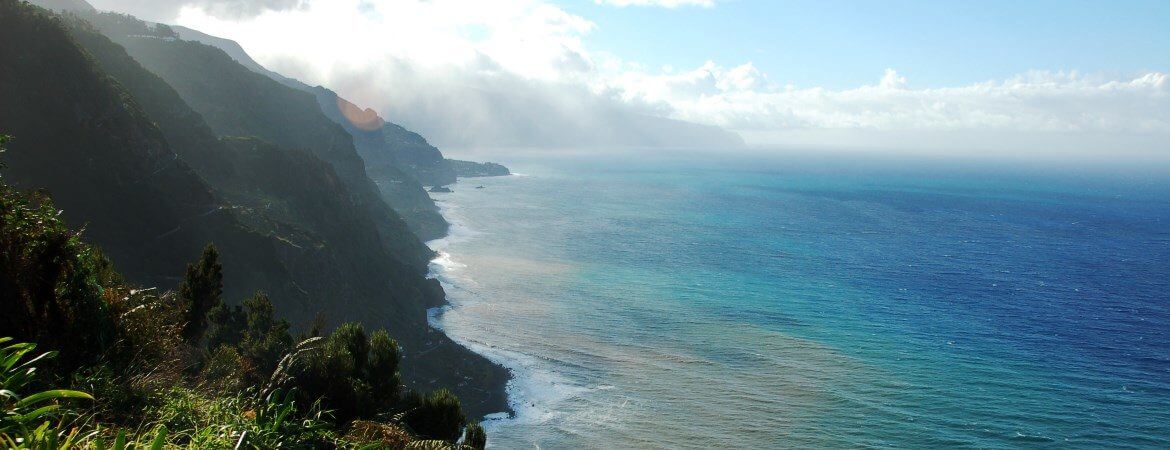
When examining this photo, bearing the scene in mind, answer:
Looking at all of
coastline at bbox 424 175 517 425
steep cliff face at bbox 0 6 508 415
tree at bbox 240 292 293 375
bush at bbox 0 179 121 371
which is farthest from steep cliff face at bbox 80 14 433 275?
bush at bbox 0 179 121 371

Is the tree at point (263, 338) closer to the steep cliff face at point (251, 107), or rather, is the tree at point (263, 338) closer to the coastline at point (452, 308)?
the coastline at point (452, 308)

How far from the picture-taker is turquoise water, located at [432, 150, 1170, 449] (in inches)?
2178

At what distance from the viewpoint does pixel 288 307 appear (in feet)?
205

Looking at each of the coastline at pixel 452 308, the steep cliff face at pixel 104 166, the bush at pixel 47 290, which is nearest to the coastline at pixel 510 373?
the coastline at pixel 452 308

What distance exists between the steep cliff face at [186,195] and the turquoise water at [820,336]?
29.7 ft

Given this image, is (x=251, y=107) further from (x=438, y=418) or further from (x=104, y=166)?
(x=438, y=418)

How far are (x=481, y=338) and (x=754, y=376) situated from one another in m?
32.0

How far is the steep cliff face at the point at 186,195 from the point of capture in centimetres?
5334

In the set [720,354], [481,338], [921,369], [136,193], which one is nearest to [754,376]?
[720,354]

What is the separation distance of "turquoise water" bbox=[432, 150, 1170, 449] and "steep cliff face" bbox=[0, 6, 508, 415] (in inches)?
356

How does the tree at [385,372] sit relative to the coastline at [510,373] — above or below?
above

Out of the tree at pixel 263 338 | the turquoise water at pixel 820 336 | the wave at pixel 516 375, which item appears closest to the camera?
the tree at pixel 263 338

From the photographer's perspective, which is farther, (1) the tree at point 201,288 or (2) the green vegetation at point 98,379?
(1) the tree at point 201,288

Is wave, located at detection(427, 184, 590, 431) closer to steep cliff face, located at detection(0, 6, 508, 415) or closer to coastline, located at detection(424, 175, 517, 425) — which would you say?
coastline, located at detection(424, 175, 517, 425)
